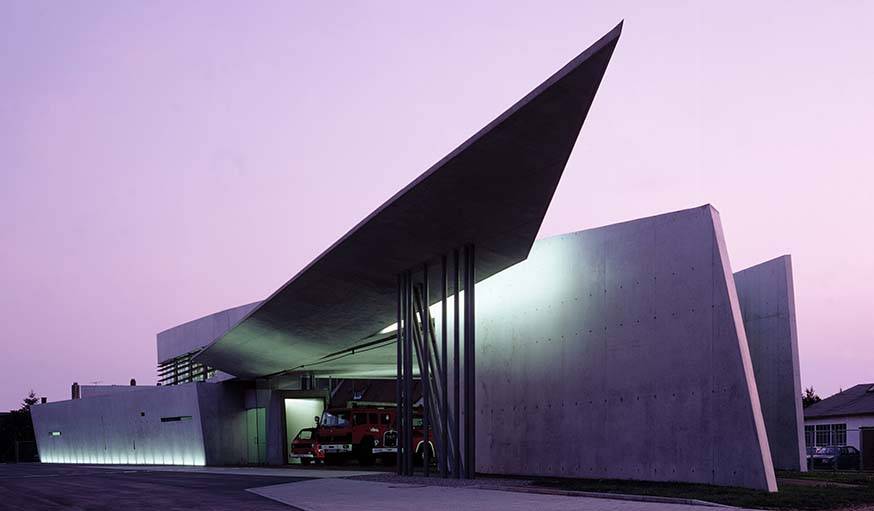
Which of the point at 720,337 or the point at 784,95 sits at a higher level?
the point at 784,95

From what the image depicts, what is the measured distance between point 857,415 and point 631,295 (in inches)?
1055

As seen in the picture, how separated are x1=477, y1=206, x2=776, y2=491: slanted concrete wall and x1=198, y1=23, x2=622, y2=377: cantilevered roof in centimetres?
136

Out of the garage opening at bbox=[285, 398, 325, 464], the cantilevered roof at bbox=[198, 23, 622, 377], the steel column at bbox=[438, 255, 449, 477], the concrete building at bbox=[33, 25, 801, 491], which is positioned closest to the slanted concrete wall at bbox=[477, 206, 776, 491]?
the concrete building at bbox=[33, 25, 801, 491]

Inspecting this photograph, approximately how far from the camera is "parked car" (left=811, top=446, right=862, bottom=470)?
30875 millimetres

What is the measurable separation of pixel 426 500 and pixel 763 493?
5.06 m

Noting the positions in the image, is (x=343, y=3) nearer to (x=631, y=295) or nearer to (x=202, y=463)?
(x=631, y=295)

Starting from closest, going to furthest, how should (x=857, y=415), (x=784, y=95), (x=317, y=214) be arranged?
(x=784, y=95) < (x=857, y=415) < (x=317, y=214)

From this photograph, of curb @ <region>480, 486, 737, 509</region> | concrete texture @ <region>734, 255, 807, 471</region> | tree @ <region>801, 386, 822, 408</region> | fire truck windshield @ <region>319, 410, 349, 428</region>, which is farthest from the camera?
tree @ <region>801, 386, 822, 408</region>

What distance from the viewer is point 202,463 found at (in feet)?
126

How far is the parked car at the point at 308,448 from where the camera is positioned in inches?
1332

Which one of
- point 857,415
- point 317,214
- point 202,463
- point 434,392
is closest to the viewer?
point 434,392

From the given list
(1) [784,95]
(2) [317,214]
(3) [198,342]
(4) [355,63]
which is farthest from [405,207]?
(2) [317,214]

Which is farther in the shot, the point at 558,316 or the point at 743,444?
the point at 558,316

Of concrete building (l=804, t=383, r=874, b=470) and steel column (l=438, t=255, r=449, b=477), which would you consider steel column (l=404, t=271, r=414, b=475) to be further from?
concrete building (l=804, t=383, r=874, b=470)
